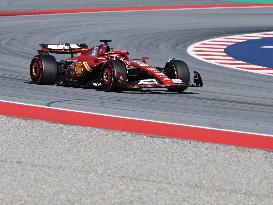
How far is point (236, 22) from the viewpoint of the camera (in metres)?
32.2

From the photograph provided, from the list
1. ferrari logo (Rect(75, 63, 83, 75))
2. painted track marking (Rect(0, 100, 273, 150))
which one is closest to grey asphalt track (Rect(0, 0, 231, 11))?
ferrari logo (Rect(75, 63, 83, 75))

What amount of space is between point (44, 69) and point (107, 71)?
1.57 metres

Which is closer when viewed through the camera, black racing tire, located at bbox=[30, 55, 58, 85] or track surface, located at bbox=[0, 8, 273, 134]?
track surface, located at bbox=[0, 8, 273, 134]

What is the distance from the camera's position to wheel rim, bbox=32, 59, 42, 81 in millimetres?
16531

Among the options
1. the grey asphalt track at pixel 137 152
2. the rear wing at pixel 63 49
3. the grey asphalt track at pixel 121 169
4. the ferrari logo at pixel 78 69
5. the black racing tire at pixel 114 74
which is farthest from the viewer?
the rear wing at pixel 63 49

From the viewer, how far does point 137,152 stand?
→ 10391 mm

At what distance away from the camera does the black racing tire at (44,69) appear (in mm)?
16438

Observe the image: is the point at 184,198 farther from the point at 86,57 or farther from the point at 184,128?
the point at 86,57

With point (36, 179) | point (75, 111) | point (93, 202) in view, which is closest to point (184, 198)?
point (93, 202)

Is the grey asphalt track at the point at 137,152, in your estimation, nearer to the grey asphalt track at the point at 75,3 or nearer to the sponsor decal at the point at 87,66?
the sponsor decal at the point at 87,66

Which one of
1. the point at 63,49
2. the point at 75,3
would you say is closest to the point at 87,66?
the point at 63,49

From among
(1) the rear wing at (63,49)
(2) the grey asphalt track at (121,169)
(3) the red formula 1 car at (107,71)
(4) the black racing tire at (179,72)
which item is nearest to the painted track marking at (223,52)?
(4) the black racing tire at (179,72)

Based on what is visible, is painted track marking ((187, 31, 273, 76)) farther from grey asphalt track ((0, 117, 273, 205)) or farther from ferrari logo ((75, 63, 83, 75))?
grey asphalt track ((0, 117, 273, 205))

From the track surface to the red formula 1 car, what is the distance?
0.65ft
